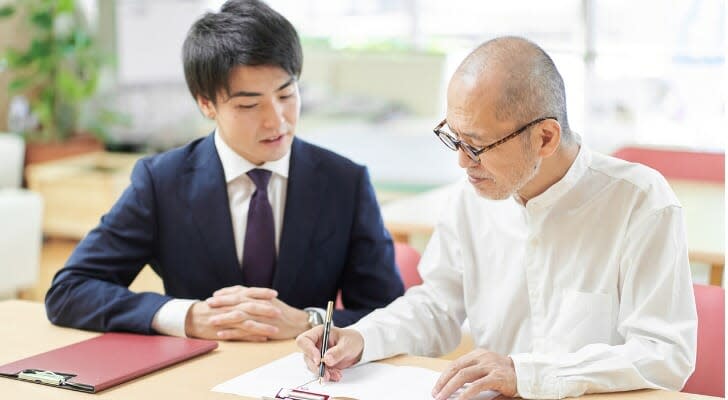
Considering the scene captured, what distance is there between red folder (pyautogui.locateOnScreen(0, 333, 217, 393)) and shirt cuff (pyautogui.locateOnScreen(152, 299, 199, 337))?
3 centimetres

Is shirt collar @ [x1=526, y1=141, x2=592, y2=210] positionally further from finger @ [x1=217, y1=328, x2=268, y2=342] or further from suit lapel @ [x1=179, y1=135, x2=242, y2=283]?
suit lapel @ [x1=179, y1=135, x2=242, y2=283]

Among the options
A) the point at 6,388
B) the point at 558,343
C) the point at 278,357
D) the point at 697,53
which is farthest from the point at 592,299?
the point at 697,53

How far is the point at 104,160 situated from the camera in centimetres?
757

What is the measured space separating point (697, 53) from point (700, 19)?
19cm

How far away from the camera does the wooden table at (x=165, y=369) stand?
192 cm

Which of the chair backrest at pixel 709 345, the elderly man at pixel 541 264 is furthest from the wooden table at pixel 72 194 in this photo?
the chair backrest at pixel 709 345

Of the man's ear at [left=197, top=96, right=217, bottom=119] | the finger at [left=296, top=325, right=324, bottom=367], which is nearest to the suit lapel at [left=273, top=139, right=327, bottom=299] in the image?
the man's ear at [left=197, top=96, right=217, bottom=119]

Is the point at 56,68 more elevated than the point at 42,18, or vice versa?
the point at 42,18

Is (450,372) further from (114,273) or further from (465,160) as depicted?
(114,273)

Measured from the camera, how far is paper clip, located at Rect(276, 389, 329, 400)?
186 cm

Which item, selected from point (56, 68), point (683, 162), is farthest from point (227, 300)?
point (56, 68)

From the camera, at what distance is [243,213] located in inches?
100.0

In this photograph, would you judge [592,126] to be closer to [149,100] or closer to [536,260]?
[149,100]

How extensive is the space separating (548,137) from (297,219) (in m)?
0.72
